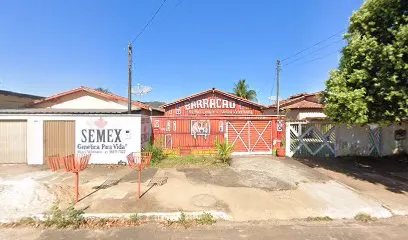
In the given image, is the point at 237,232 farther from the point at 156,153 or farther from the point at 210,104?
the point at 210,104

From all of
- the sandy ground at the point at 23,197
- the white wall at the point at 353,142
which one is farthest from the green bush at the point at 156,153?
the white wall at the point at 353,142

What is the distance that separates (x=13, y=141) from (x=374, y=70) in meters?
15.1

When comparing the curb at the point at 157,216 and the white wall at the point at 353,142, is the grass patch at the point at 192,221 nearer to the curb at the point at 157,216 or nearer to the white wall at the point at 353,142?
the curb at the point at 157,216

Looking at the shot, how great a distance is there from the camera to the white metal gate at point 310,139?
46.2 feet

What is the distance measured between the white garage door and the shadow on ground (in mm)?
13082

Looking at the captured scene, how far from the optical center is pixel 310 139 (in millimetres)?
14555

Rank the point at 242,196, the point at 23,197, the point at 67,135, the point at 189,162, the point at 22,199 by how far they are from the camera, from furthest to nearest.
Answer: the point at 189,162 < the point at 67,135 < the point at 242,196 < the point at 23,197 < the point at 22,199

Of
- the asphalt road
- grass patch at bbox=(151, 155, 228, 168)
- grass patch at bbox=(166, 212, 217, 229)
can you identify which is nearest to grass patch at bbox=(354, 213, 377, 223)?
the asphalt road

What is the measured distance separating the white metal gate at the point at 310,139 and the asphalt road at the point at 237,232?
842cm

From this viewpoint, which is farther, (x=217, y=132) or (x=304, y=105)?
(x=304, y=105)

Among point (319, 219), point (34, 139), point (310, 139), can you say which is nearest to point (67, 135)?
point (34, 139)

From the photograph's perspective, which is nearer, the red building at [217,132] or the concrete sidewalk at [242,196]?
the concrete sidewalk at [242,196]

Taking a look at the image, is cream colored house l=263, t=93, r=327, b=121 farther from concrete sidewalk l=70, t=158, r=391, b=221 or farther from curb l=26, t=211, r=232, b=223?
curb l=26, t=211, r=232, b=223

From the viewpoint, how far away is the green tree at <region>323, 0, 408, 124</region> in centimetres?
848
